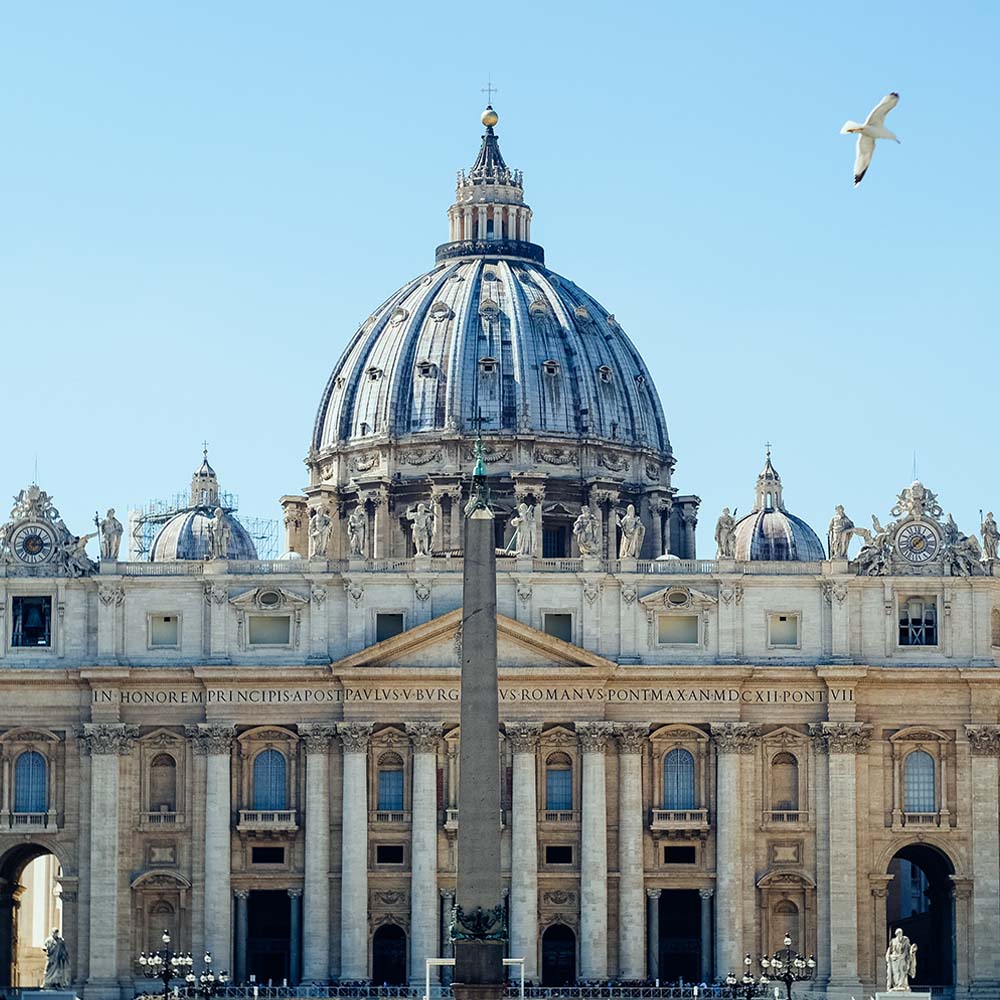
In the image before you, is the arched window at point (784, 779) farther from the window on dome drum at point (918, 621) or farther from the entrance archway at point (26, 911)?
the entrance archway at point (26, 911)

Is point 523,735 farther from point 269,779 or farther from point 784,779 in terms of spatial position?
point 784,779

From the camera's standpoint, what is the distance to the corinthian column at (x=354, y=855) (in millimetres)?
123438

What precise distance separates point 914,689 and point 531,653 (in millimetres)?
13964

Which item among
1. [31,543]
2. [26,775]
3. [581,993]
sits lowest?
[581,993]

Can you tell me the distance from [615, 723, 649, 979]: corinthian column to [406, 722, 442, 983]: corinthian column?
6591mm

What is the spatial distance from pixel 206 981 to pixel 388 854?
10534mm

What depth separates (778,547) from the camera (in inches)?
5950

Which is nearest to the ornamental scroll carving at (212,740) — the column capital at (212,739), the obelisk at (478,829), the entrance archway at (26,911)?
the column capital at (212,739)

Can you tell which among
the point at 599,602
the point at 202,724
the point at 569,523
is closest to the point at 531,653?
the point at 599,602

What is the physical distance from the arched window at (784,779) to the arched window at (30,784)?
26233 mm

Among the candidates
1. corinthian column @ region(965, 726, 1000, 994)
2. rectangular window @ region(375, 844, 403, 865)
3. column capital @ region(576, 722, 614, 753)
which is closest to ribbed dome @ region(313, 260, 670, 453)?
column capital @ region(576, 722, 614, 753)

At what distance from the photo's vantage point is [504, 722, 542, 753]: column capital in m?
125

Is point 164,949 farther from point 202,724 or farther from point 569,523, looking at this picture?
point 569,523

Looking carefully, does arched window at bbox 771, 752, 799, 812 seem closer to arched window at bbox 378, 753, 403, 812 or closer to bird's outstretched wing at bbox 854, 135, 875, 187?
arched window at bbox 378, 753, 403, 812
